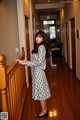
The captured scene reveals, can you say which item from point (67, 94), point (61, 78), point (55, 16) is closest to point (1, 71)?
point (67, 94)

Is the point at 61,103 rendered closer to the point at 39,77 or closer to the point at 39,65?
the point at 39,77

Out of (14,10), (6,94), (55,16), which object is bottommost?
(6,94)

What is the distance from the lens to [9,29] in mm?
5422

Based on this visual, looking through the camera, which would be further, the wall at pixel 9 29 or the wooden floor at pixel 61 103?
the wall at pixel 9 29

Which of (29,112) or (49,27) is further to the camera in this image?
(49,27)

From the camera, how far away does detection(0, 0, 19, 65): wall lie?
209 inches

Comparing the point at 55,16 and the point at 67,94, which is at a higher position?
the point at 55,16

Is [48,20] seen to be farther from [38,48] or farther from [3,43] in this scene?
[38,48]

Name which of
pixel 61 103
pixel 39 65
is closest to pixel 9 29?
pixel 39 65

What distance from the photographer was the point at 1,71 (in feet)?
7.39

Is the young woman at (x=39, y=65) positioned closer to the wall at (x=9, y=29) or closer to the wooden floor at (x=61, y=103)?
the wooden floor at (x=61, y=103)

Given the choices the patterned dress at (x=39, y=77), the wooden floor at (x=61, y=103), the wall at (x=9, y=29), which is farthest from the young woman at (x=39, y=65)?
the wall at (x=9, y=29)

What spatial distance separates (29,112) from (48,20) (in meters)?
13.7

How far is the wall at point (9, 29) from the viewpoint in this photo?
17.5 ft
